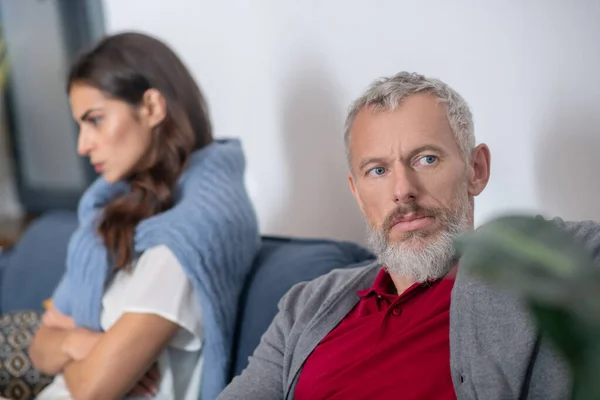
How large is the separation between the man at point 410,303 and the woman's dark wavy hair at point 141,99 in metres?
0.47

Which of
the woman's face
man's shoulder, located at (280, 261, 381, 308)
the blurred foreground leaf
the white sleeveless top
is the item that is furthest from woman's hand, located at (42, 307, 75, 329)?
the blurred foreground leaf

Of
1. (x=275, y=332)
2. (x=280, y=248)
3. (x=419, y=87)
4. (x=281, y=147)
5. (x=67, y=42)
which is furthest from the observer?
(x=67, y=42)

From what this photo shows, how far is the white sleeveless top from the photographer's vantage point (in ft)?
4.58

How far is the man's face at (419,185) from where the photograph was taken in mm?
1103

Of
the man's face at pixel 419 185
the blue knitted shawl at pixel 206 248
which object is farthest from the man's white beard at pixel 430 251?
the blue knitted shawl at pixel 206 248

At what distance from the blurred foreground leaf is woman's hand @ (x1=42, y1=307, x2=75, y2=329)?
137 centimetres

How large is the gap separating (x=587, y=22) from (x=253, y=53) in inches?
37.1

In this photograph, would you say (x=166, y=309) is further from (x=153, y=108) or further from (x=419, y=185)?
(x=419, y=185)

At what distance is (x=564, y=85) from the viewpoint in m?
1.21

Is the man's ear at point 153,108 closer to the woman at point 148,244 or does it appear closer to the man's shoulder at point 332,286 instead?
the woman at point 148,244

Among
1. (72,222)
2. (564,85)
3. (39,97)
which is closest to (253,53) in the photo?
(72,222)

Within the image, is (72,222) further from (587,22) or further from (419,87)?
(587,22)

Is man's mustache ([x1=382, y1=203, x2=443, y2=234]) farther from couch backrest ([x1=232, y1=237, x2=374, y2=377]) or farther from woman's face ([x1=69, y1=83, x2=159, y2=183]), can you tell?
woman's face ([x1=69, y1=83, x2=159, y2=183])

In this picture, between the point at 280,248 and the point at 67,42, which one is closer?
the point at 280,248
